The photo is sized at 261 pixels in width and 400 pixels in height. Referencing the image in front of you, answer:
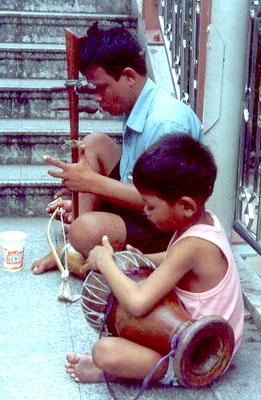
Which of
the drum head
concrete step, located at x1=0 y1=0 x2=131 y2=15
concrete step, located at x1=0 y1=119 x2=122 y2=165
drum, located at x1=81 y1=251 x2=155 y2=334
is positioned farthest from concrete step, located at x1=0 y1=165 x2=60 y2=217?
the drum head

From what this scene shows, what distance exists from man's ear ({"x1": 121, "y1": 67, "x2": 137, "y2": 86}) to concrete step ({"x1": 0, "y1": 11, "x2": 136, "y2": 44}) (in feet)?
8.22

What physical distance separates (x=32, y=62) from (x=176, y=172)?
3.11m

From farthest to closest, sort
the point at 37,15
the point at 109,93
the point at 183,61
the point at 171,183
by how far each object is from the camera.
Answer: the point at 37,15 < the point at 183,61 < the point at 109,93 < the point at 171,183

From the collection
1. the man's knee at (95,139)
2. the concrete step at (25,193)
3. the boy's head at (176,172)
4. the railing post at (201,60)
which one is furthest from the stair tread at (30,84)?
the boy's head at (176,172)

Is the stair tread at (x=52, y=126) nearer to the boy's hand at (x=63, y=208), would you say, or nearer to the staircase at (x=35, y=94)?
the staircase at (x=35, y=94)

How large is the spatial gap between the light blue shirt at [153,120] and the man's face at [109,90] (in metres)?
0.06

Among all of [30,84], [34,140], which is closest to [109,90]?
[34,140]

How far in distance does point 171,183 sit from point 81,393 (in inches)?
31.2

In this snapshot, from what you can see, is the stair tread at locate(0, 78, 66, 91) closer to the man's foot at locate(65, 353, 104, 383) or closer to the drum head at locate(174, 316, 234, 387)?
the man's foot at locate(65, 353, 104, 383)

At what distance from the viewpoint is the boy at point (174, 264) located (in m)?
2.38

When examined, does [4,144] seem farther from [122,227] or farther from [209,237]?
[209,237]

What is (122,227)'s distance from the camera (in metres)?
3.25

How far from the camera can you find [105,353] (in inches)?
94.6

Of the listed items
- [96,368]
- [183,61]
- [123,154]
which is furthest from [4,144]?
[96,368]
